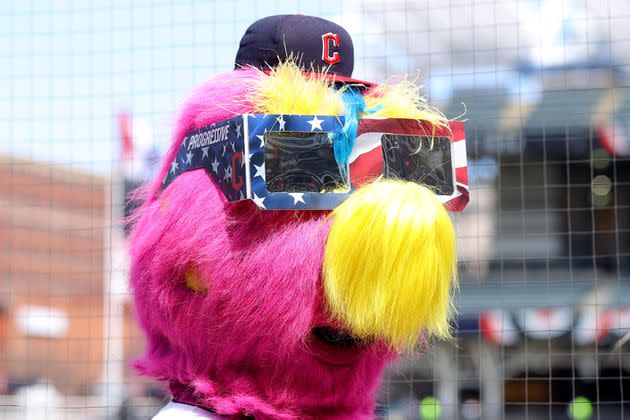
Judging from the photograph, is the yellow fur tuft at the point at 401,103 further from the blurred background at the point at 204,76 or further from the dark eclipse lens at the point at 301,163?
the blurred background at the point at 204,76

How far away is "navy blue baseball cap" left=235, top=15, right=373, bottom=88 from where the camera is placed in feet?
4.17

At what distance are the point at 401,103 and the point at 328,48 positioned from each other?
136 millimetres

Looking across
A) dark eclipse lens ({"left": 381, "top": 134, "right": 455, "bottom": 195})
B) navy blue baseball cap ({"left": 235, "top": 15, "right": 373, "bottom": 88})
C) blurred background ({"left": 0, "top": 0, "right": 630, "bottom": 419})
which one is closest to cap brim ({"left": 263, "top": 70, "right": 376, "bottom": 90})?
navy blue baseball cap ({"left": 235, "top": 15, "right": 373, "bottom": 88})

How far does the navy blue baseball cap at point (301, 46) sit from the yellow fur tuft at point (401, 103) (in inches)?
1.2

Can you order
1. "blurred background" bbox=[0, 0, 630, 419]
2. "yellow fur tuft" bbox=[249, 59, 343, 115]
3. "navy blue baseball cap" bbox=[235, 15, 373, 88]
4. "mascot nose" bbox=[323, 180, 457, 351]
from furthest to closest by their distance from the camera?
"blurred background" bbox=[0, 0, 630, 419], "navy blue baseball cap" bbox=[235, 15, 373, 88], "yellow fur tuft" bbox=[249, 59, 343, 115], "mascot nose" bbox=[323, 180, 457, 351]

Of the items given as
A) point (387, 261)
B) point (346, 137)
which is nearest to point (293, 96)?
point (346, 137)

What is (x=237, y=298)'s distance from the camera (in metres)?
1.13

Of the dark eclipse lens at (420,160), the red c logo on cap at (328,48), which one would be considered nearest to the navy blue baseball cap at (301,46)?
the red c logo on cap at (328,48)

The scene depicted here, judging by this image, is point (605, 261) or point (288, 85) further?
point (605, 261)

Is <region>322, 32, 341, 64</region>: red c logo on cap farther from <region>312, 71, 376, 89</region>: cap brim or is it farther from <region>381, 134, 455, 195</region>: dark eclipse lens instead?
<region>381, 134, 455, 195</region>: dark eclipse lens

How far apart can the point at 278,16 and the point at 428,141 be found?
28 centimetres

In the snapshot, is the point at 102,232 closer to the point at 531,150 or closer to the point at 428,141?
the point at 531,150

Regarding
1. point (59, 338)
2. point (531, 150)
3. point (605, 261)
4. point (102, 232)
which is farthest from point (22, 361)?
point (605, 261)

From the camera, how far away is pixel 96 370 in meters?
3.34
